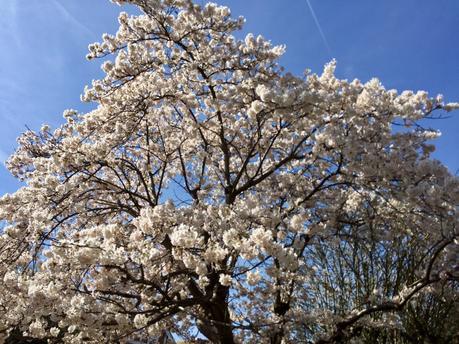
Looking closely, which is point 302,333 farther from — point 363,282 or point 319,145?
point 319,145

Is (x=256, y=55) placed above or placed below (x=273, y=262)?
above

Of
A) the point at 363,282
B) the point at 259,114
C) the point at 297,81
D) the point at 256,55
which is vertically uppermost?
the point at 256,55

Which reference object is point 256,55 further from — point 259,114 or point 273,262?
point 273,262

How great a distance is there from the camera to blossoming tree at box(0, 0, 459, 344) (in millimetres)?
5646

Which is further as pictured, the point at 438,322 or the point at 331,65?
the point at 331,65

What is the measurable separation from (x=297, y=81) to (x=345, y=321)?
400 centimetres

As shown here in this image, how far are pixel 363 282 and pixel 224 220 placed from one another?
311 cm

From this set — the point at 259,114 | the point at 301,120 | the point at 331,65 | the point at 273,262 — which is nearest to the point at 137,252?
the point at 273,262

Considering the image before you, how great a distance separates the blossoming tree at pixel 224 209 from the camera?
5.65m

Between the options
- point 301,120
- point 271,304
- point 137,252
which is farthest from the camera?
point 271,304

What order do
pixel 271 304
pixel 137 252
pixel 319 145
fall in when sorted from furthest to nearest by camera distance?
pixel 271 304 → pixel 319 145 → pixel 137 252

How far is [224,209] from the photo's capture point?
5.90 meters

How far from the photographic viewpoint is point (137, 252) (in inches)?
214

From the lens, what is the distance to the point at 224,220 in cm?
566
